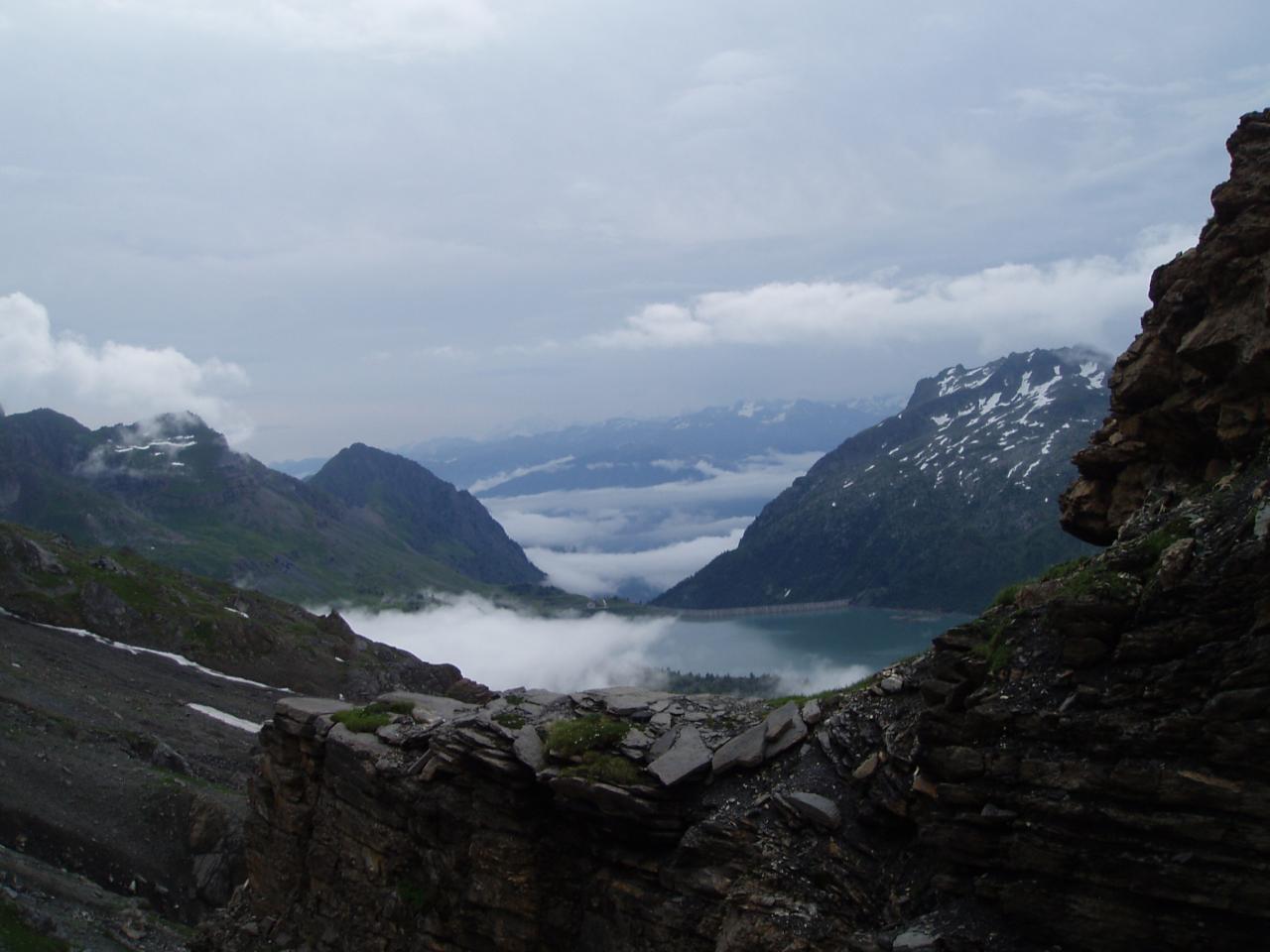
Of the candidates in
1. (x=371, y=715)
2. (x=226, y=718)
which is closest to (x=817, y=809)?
(x=371, y=715)

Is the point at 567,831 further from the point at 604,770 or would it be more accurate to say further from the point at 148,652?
the point at 148,652

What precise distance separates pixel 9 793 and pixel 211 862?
14.2 meters

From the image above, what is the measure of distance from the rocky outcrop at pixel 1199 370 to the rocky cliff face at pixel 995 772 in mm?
66

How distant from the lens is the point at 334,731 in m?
34.2

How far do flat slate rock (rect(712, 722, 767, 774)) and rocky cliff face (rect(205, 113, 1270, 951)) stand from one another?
0.07m

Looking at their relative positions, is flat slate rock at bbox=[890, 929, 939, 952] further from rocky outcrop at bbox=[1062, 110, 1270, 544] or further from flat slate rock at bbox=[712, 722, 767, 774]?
rocky outcrop at bbox=[1062, 110, 1270, 544]

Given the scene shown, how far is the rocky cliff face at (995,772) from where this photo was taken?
1590 cm

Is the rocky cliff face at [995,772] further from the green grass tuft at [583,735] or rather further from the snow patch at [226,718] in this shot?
the snow patch at [226,718]

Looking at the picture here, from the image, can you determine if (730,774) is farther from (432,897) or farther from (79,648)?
(79,648)

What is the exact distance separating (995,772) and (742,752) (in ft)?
24.6

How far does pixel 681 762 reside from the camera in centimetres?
2409

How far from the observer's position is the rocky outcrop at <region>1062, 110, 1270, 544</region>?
19422 mm

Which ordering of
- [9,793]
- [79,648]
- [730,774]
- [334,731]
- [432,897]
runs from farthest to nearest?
[79,648] → [9,793] → [334,731] → [432,897] → [730,774]

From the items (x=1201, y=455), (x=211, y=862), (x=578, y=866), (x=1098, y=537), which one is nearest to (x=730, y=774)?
(x=578, y=866)
